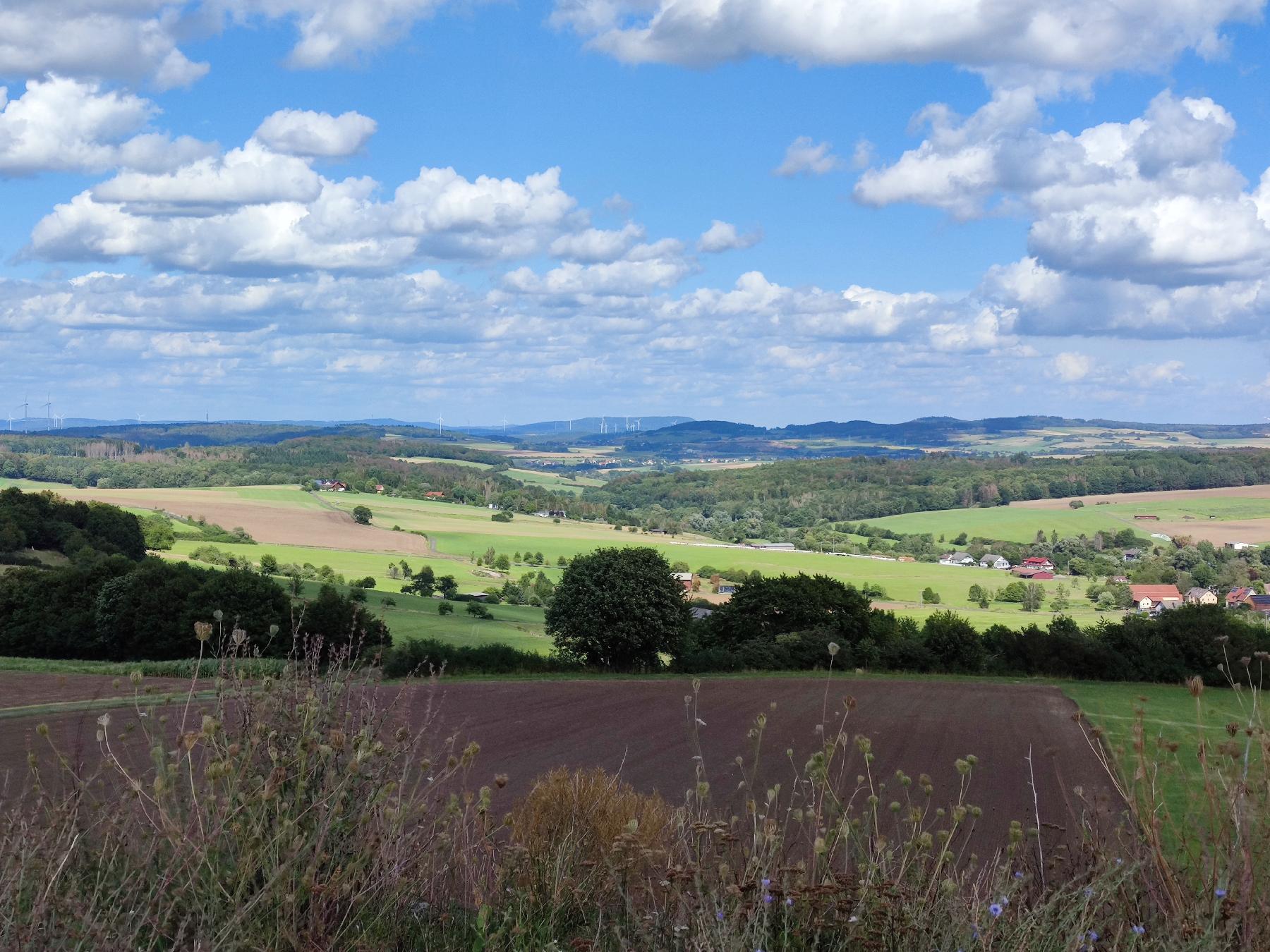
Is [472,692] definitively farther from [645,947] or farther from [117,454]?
[117,454]

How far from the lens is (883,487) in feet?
546

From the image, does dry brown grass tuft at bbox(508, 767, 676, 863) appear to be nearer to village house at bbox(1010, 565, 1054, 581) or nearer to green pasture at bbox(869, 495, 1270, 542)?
village house at bbox(1010, 565, 1054, 581)

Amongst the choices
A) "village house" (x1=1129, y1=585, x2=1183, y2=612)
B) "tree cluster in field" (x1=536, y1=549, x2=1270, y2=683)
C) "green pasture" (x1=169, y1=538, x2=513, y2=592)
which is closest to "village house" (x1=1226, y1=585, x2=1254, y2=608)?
"village house" (x1=1129, y1=585, x2=1183, y2=612)

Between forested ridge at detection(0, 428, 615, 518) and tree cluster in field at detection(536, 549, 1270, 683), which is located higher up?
forested ridge at detection(0, 428, 615, 518)

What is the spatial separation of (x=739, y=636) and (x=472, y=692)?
21.0 metres

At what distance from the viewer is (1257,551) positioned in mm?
102625

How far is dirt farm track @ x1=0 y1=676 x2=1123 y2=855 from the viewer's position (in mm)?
17109

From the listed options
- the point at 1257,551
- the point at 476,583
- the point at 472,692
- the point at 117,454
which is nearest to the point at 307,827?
the point at 472,692

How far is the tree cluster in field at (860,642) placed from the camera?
41.4m

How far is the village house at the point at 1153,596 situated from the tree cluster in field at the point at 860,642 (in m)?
29.1

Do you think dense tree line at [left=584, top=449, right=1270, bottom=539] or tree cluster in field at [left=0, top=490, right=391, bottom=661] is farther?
dense tree line at [left=584, top=449, right=1270, bottom=539]

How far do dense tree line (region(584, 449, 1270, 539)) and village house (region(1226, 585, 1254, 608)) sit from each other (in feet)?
189

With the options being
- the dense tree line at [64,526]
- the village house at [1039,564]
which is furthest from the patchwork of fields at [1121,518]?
the dense tree line at [64,526]

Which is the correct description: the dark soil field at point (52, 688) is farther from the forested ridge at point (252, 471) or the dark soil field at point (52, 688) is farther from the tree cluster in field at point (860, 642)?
the forested ridge at point (252, 471)
